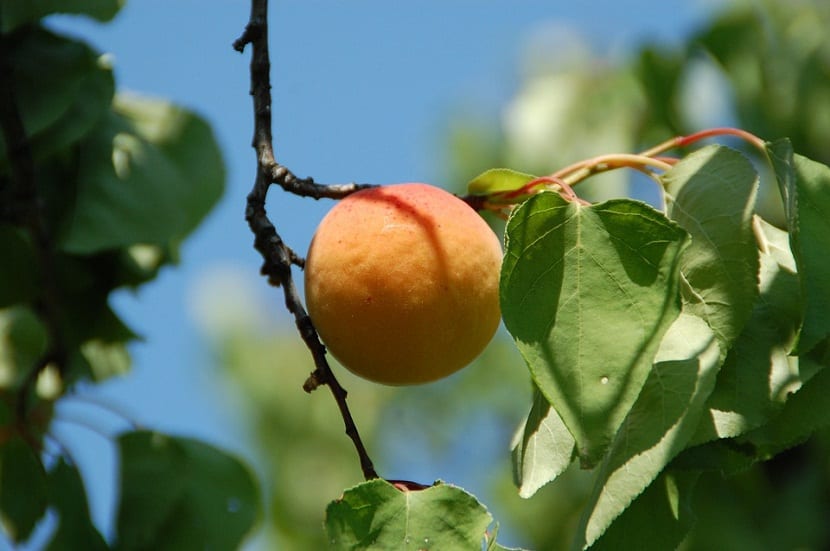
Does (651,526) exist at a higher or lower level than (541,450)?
lower

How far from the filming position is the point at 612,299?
3.01 ft

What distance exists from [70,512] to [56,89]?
0.67 meters

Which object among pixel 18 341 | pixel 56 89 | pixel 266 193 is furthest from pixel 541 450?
pixel 18 341

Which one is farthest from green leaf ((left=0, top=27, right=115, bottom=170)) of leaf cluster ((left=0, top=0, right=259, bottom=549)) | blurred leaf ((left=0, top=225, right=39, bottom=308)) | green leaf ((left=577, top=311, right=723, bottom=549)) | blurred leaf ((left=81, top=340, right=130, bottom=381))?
green leaf ((left=577, top=311, right=723, bottom=549))

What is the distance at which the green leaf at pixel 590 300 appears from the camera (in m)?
0.88

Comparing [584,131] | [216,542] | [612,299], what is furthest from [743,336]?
[584,131]

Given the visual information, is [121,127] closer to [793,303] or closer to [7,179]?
[7,179]

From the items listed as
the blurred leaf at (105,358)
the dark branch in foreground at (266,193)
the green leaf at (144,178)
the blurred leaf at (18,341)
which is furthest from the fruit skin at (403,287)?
the blurred leaf at (18,341)

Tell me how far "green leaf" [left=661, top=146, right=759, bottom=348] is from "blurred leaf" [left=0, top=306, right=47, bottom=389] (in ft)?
4.10

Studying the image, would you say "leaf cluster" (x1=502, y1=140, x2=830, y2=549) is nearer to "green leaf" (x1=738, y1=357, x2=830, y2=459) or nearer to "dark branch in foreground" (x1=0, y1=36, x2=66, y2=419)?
"green leaf" (x1=738, y1=357, x2=830, y2=459)

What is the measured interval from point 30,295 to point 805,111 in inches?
74.7

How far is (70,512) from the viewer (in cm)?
158

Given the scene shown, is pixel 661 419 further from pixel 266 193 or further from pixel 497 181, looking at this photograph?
pixel 266 193

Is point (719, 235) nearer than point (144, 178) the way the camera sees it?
Yes
